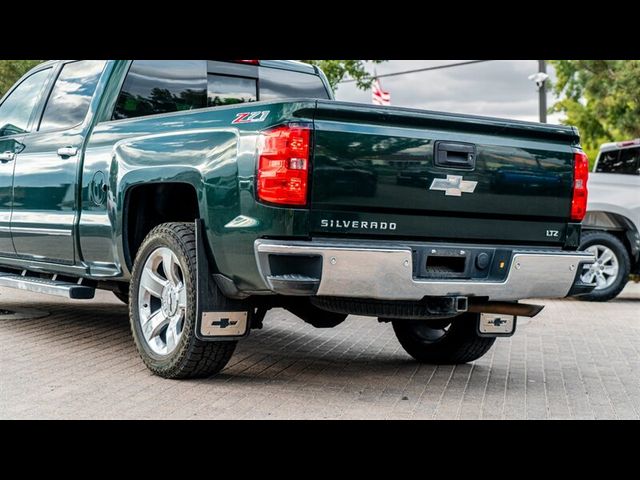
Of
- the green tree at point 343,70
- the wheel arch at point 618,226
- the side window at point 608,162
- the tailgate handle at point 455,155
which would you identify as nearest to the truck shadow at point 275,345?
the tailgate handle at point 455,155

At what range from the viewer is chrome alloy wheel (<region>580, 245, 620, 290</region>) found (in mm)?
12258

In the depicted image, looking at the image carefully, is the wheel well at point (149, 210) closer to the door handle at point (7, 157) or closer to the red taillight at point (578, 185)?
the door handle at point (7, 157)

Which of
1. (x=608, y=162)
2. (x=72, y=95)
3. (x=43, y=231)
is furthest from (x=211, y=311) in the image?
(x=608, y=162)

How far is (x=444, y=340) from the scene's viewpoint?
6.95 meters

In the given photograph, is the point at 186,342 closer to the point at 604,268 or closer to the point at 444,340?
the point at 444,340

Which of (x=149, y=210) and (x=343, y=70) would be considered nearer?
(x=149, y=210)

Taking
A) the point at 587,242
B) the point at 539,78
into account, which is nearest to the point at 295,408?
the point at 587,242

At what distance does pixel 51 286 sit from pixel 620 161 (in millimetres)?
9057

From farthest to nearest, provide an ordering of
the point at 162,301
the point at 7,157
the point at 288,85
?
1. the point at 288,85
2. the point at 7,157
3. the point at 162,301

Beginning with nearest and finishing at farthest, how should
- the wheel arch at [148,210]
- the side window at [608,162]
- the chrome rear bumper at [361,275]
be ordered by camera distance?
the chrome rear bumper at [361,275] < the wheel arch at [148,210] < the side window at [608,162]

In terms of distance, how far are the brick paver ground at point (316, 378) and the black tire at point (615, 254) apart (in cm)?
297

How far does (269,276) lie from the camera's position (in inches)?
199

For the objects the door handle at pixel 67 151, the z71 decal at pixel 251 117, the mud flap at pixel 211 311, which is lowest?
the mud flap at pixel 211 311

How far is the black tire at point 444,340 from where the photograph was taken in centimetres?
678
